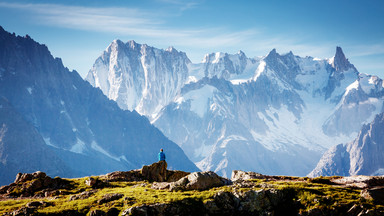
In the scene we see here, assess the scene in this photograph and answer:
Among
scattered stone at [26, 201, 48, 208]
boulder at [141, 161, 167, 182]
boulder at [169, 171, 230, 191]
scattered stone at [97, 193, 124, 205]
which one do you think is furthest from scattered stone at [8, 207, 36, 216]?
boulder at [141, 161, 167, 182]

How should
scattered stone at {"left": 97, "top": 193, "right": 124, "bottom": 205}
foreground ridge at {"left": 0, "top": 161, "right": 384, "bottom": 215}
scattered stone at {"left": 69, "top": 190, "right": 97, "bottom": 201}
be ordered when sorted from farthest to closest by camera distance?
scattered stone at {"left": 69, "top": 190, "right": 97, "bottom": 201} < scattered stone at {"left": 97, "top": 193, "right": 124, "bottom": 205} < foreground ridge at {"left": 0, "top": 161, "right": 384, "bottom": 215}

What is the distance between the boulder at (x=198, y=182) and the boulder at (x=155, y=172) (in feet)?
40.3

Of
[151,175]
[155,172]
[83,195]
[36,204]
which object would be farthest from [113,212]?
[151,175]

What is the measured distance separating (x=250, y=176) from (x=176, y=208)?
1817 cm

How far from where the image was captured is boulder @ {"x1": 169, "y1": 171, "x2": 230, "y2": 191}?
162 ft

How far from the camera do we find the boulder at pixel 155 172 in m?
62.5

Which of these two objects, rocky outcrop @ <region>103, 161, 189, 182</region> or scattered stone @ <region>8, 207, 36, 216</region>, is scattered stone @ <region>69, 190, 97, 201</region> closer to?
scattered stone @ <region>8, 207, 36, 216</region>

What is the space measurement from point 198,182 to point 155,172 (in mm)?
14496

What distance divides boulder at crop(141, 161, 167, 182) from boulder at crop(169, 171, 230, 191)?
1228cm

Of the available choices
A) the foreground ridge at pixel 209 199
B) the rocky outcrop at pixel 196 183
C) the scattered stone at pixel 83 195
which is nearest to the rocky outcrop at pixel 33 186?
the foreground ridge at pixel 209 199

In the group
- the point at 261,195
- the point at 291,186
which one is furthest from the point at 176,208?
the point at 291,186

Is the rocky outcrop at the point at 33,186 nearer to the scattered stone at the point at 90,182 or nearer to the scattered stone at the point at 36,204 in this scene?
the scattered stone at the point at 90,182

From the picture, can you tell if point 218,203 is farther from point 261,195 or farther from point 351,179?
point 351,179

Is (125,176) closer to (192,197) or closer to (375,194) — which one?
(192,197)
